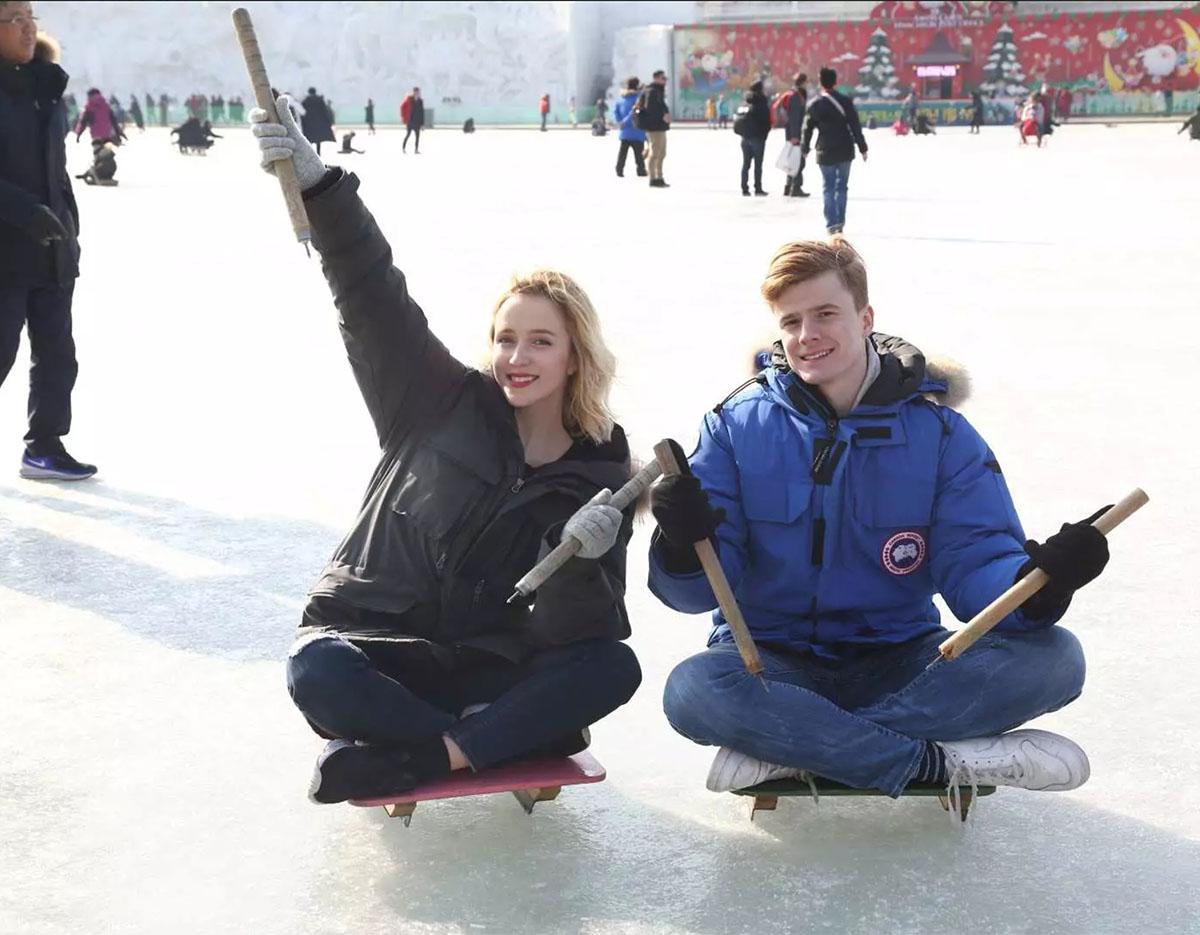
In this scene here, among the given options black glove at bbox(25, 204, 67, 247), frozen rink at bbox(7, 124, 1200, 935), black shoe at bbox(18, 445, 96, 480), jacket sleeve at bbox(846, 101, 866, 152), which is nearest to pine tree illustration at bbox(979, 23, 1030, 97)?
jacket sleeve at bbox(846, 101, 866, 152)

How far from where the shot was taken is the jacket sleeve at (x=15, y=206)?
375 centimetres

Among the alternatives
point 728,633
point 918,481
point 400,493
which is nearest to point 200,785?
point 400,493

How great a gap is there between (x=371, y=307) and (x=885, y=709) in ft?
2.92

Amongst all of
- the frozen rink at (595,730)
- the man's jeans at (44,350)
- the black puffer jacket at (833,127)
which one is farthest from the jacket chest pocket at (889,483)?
the black puffer jacket at (833,127)

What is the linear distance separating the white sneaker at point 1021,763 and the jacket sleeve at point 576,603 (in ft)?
1.55

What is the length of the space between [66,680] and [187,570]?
0.70 m

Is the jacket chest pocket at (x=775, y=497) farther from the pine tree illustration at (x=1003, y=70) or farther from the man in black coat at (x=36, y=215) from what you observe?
the pine tree illustration at (x=1003, y=70)

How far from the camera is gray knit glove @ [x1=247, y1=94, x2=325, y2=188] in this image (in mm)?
2121

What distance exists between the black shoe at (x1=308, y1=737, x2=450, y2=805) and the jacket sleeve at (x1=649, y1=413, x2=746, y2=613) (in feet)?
1.33

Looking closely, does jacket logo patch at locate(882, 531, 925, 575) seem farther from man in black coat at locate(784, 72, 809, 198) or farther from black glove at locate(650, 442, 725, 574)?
man in black coat at locate(784, 72, 809, 198)

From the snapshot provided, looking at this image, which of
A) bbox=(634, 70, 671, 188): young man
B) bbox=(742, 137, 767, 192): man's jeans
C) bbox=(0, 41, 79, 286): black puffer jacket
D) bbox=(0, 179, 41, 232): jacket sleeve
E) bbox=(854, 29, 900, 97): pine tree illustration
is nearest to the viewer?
bbox=(0, 179, 41, 232): jacket sleeve

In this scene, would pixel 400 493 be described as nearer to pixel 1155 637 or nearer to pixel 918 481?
pixel 918 481

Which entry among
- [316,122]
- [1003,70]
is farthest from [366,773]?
[1003,70]

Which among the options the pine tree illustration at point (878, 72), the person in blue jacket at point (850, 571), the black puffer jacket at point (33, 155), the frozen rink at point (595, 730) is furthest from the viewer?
the pine tree illustration at point (878, 72)
